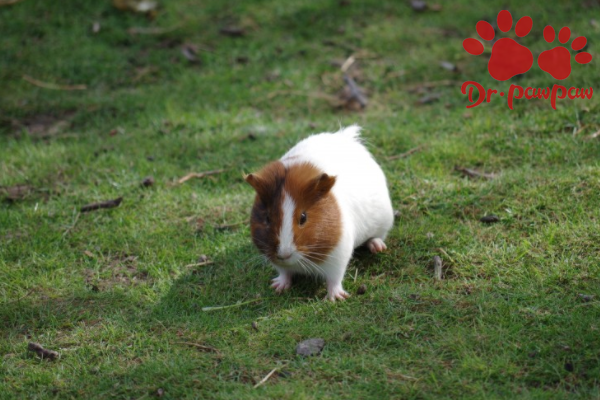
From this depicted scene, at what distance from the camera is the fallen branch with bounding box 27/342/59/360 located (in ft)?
12.9

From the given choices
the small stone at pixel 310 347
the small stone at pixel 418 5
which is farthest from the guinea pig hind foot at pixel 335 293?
the small stone at pixel 418 5

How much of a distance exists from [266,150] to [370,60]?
2323 millimetres

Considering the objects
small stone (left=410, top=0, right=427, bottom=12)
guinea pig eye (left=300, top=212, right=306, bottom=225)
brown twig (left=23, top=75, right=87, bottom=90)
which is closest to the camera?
guinea pig eye (left=300, top=212, right=306, bottom=225)

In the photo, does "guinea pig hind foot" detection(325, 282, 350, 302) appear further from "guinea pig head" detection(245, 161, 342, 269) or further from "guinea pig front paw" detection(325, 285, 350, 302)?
"guinea pig head" detection(245, 161, 342, 269)

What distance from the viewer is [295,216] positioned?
3.96 m

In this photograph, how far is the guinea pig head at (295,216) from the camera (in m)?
3.95

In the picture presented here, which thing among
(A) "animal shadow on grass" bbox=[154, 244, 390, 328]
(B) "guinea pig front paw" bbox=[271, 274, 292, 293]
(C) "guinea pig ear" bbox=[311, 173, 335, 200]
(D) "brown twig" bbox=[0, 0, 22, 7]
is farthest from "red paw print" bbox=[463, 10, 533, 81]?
(D) "brown twig" bbox=[0, 0, 22, 7]

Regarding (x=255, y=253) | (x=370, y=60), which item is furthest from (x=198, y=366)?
(x=370, y=60)

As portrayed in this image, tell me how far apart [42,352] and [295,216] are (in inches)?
67.4

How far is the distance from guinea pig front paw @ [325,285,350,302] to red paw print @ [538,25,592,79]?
3.79 m

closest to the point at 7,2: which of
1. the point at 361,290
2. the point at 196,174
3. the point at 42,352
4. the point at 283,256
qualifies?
the point at 196,174

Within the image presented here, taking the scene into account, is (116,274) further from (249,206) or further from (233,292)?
(249,206)

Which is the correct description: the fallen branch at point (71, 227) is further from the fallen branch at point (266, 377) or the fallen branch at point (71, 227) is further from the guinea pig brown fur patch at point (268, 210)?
the fallen branch at point (266, 377)

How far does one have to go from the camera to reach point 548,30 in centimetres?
734
